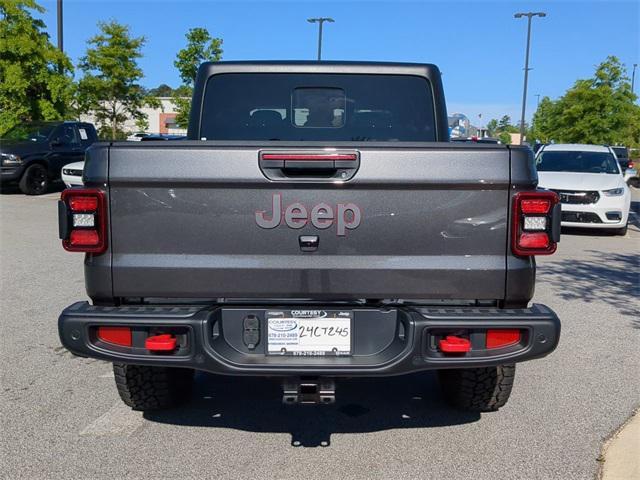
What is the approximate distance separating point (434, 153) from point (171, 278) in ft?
4.30

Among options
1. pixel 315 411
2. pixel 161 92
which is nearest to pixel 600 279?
pixel 315 411

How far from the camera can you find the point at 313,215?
3076 millimetres

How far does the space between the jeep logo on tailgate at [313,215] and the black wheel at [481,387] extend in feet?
4.27

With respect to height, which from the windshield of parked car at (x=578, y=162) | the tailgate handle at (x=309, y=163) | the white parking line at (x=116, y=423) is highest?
the windshield of parked car at (x=578, y=162)

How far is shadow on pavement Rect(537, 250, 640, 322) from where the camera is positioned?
285 inches

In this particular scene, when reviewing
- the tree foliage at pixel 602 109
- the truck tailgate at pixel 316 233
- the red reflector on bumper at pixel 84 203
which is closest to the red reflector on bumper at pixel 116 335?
the truck tailgate at pixel 316 233

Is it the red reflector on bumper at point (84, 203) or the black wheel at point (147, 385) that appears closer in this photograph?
the red reflector on bumper at point (84, 203)

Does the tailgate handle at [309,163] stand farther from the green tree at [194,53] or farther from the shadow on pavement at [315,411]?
the green tree at [194,53]

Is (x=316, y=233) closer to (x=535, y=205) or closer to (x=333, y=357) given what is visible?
(x=333, y=357)

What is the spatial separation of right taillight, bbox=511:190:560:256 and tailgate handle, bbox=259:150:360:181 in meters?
0.75

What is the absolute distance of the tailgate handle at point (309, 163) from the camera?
3.05 meters

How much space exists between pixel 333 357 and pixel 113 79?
2687cm

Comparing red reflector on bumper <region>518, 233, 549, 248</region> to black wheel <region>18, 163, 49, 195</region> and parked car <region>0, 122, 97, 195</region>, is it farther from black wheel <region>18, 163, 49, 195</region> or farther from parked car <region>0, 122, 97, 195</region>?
black wheel <region>18, 163, 49, 195</region>

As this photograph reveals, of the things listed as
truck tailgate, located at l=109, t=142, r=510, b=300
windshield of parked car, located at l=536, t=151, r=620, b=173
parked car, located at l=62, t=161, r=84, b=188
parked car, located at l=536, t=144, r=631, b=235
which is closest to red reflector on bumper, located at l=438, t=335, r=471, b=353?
truck tailgate, located at l=109, t=142, r=510, b=300
